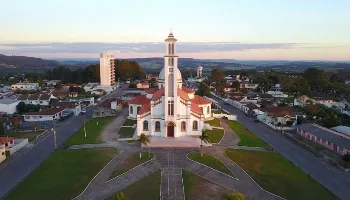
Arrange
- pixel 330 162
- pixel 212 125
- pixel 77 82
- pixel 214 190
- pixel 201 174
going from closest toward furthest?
pixel 214 190 < pixel 201 174 < pixel 330 162 < pixel 212 125 < pixel 77 82

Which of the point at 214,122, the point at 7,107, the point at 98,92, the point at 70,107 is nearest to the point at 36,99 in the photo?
the point at 7,107

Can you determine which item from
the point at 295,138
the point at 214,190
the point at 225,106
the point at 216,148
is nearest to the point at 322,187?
the point at 214,190

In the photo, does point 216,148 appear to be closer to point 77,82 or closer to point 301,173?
point 301,173

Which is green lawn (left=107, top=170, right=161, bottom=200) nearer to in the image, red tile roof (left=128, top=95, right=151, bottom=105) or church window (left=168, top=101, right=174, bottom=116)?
church window (left=168, top=101, right=174, bottom=116)

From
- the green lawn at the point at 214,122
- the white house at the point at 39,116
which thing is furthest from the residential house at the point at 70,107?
the green lawn at the point at 214,122

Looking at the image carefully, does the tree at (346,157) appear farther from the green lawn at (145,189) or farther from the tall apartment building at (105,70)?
the tall apartment building at (105,70)

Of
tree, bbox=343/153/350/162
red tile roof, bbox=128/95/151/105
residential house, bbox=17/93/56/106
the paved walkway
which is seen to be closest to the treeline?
residential house, bbox=17/93/56/106

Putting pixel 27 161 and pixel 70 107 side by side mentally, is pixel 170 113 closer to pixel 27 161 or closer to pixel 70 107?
pixel 27 161
